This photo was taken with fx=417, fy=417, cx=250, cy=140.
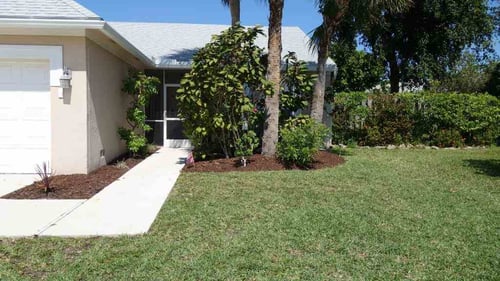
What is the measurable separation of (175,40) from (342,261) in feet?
49.3

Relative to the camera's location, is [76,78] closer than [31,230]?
No

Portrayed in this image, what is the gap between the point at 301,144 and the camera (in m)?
9.77

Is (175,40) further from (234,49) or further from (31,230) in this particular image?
(31,230)

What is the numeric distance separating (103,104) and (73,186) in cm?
287

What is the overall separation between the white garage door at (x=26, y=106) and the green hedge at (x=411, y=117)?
32.6 ft

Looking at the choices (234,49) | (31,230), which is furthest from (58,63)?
(31,230)

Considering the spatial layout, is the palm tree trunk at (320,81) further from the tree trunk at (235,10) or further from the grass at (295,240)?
the grass at (295,240)

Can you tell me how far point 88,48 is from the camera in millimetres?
8672

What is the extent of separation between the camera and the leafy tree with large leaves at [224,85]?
959cm

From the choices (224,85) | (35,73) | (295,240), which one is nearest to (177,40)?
(224,85)

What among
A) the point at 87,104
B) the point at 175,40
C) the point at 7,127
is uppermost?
the point at 175,40

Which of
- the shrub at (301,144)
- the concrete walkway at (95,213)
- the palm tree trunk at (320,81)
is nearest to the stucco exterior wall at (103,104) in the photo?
the concrete walkway at (95,213)

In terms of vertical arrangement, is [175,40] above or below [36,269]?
above

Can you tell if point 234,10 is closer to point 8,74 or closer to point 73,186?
point 8,74
